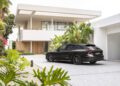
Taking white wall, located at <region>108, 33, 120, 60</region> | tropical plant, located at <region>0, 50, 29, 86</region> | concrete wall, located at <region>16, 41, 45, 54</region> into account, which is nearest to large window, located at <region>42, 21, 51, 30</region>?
concrete wall, located at <region>16, 41, 45, 54</region>

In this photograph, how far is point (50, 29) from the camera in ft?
128

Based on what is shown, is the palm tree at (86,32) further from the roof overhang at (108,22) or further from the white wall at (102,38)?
the white wall at (102,38)

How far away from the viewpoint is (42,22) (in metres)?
39.8

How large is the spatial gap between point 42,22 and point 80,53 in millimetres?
24250

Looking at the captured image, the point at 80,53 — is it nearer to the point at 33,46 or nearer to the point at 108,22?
the point at 108,22

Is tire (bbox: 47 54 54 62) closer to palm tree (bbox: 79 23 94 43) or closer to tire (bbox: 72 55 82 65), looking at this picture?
tire (bbox: 72 55 82 65)

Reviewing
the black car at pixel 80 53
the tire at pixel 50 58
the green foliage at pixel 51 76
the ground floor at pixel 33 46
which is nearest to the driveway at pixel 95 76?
the black car at pixel 80 53

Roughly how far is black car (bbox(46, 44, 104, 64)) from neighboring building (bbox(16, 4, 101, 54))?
16360 mm

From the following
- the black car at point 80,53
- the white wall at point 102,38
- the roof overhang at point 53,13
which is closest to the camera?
the black car at point 80,53

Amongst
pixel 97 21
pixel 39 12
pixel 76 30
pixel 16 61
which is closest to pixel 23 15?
pixel 39 12

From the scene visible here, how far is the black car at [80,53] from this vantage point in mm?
16094

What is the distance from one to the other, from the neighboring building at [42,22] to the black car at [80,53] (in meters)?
16.4

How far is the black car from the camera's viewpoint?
1609 cm

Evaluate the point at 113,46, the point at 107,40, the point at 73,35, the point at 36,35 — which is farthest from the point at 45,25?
the point at 113,46
